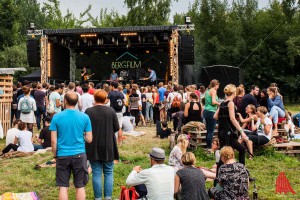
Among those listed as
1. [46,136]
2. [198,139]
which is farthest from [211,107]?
[46,136]

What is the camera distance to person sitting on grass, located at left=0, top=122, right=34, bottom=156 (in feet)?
36.0

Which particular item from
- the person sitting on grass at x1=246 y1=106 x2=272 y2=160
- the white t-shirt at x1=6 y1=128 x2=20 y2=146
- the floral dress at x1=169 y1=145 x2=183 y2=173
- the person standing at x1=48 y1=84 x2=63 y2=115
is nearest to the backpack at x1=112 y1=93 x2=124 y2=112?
the white t-shirt at x1=6 y1=128 x2=20 y2=146

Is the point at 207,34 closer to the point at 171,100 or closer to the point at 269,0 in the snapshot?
the point at 269,0

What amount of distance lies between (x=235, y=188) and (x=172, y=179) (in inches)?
31.5

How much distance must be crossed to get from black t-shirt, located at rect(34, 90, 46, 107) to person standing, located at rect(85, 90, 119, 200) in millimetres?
8117

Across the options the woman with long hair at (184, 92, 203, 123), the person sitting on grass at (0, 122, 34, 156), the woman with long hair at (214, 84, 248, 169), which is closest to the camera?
the woman with long hair at (214, 84, 248, 169)

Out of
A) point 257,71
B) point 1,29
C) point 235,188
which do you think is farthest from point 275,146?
point 1,29

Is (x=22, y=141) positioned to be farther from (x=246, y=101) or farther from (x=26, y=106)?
(x=246, y=101)

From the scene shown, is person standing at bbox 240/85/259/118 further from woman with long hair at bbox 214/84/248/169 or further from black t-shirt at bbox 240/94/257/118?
woman with long hair at bbox 214/84/248/169

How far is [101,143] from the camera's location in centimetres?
664

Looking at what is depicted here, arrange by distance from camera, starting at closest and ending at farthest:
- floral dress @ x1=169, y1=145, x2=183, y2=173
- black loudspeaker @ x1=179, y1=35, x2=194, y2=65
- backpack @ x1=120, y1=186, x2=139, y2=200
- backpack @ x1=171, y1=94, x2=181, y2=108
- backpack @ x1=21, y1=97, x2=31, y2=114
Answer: backpack @ x1=120, y1=186, x2=139, y2=200, floral dress @ x1=169, y1=145, x2=183, y2=173, backpack @ x1=21, y1=97, x2=31, y2=114, backpack @ x1=171, y1=94, x2=181, y2=108, black loudspeaker @ x1=179, y1=35, x2=194, y2=65

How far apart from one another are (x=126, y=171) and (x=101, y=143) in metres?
2.53

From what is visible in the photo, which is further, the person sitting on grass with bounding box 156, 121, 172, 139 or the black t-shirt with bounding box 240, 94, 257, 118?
the person sitting on grass with bounding box 156, 121, 172, 139

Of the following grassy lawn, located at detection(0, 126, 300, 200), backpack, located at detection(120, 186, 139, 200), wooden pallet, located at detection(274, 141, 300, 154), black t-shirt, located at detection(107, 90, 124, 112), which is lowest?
grassy lawn, located at detection(0, 126, 300, 200)
